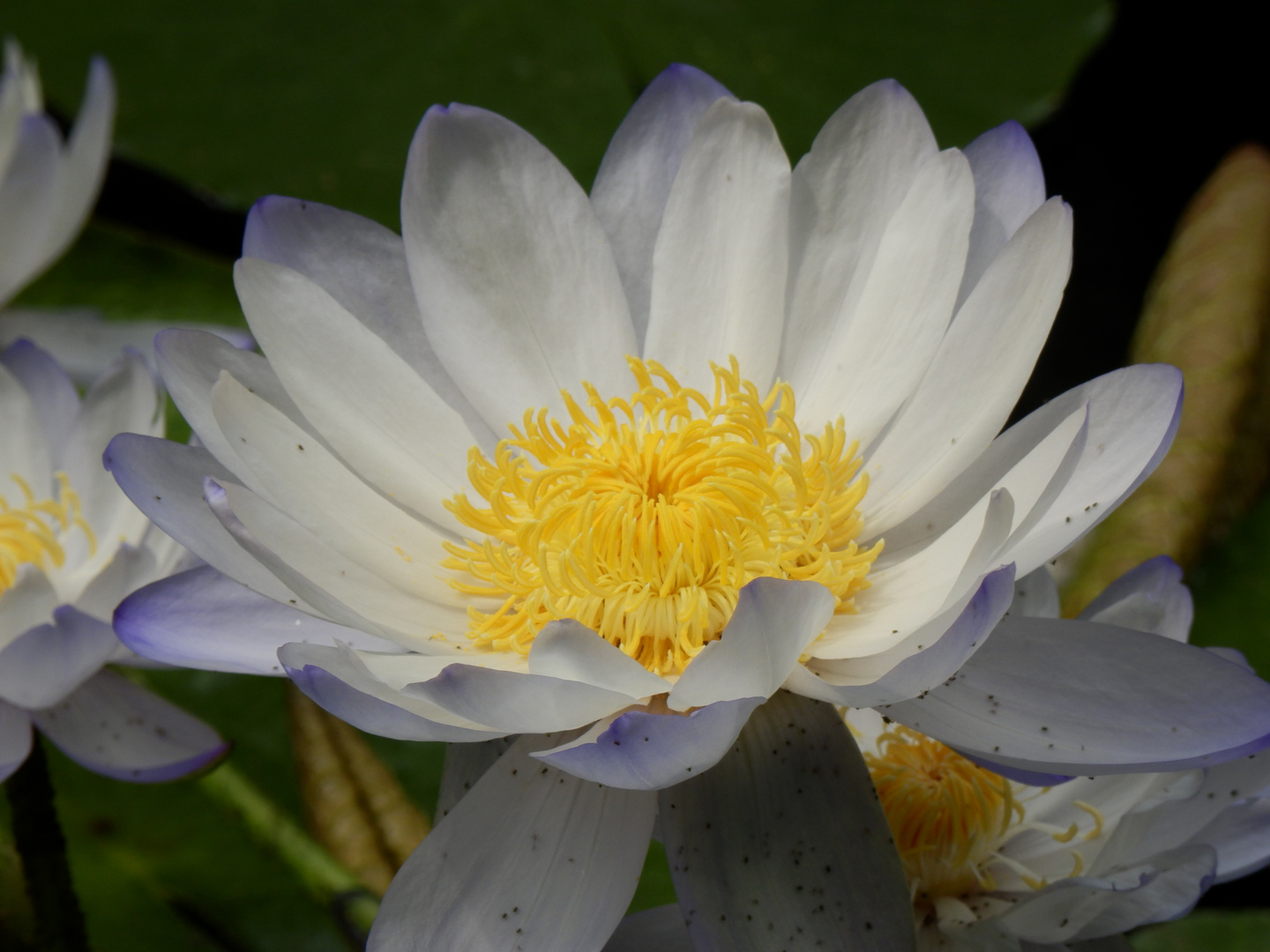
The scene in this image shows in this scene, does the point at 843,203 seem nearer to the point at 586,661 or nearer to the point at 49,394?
the point at 586,661

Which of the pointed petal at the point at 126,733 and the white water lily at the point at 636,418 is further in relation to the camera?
the pointed petal at the point at 126,733

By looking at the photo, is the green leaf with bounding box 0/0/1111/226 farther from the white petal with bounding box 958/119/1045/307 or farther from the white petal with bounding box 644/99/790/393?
the white petal with bounding box 958/119/1045/307

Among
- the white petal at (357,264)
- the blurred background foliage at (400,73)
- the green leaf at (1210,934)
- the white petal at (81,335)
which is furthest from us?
the blurred background foliage at (400,73)

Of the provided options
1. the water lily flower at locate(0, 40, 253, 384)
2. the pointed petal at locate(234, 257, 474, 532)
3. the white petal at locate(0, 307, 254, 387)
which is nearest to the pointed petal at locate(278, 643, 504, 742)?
the pointed petal at locate(234, 257, 474, 532)

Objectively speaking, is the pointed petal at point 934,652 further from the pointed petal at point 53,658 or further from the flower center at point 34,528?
the flower center at point 34,528

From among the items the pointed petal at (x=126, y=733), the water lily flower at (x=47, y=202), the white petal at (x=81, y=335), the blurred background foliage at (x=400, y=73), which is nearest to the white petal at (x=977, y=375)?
the pointed petal at (x=126, y=733)

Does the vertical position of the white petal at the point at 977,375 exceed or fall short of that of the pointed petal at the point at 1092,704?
it exceeds it
